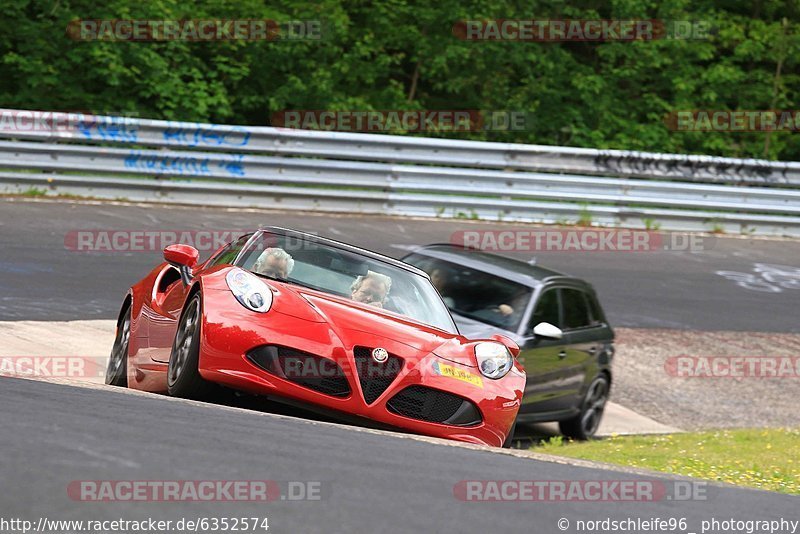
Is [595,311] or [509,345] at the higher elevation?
[509,345]

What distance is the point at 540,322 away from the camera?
1103 cm

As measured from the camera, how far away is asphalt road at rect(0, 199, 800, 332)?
12.7 m

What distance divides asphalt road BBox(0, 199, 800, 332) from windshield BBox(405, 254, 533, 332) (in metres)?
3.35

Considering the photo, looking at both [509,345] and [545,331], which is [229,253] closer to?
[509,345]

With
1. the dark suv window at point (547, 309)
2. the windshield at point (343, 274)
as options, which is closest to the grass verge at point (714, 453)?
the dark suv window at point (547, 309)

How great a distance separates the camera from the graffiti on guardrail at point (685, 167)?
67.4 ft

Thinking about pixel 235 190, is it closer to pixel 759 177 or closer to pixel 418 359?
pixel 759 177

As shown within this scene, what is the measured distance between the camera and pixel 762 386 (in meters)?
13.8

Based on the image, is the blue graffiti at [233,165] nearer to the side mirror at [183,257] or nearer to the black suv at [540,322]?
the black suv at [540,322]

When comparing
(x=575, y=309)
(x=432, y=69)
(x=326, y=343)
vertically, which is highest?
(x=432, y=69)

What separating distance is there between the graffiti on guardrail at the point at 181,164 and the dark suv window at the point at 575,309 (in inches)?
316

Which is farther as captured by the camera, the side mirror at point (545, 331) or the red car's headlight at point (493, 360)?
the side mirror at point (545, 331)

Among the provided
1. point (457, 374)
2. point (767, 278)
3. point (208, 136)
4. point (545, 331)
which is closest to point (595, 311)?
point (545, 331)

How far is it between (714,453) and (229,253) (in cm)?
425
